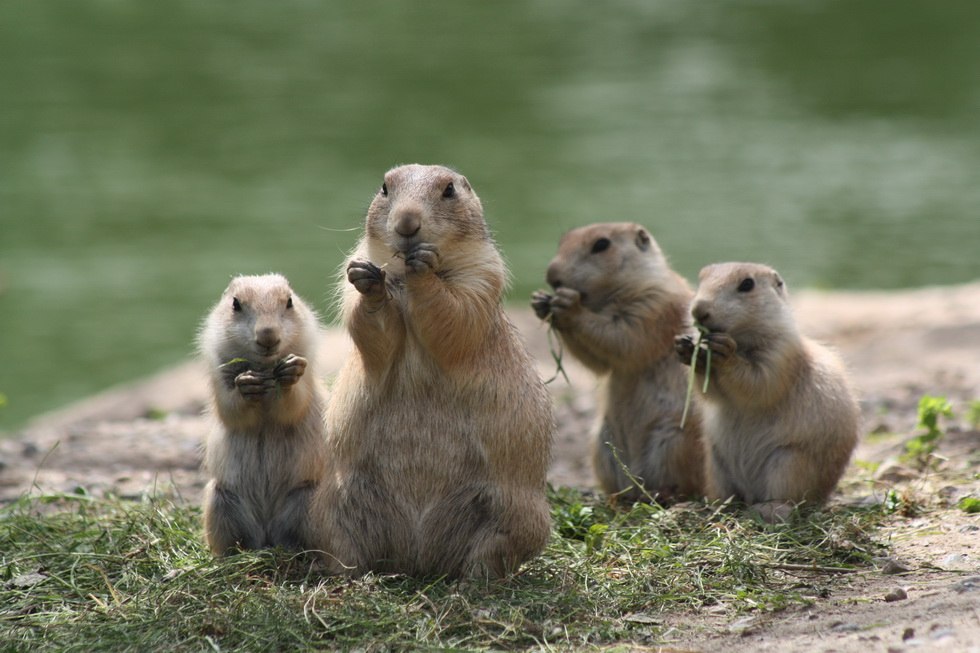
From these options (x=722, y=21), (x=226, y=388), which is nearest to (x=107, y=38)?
(x=722, y=21)

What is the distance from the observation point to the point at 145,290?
19.4 metres

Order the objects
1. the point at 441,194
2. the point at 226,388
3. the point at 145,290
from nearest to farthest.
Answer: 1. the point at 441,194
2. the point at 226,388
3. the point at 145,290

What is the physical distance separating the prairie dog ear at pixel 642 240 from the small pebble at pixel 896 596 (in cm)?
321

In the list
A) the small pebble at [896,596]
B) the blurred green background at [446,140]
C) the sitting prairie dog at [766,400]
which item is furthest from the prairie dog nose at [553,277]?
the blurred green background at [446,140]

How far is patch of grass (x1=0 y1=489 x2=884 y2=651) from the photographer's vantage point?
5.90m

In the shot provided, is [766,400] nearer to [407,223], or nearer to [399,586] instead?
[399,586]

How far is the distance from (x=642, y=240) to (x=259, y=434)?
3.06m

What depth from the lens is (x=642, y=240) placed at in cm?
888

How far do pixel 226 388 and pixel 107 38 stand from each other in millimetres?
30419

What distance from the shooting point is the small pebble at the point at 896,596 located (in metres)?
6.13

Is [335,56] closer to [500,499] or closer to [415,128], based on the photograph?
[415,128]

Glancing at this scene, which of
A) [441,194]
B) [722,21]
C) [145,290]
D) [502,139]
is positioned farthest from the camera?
[722,21]

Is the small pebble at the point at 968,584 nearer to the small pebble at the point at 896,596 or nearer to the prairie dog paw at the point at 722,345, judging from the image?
the small pebble at the point at 896,596

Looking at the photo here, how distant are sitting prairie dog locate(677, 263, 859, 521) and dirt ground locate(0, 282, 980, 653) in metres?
0.54
